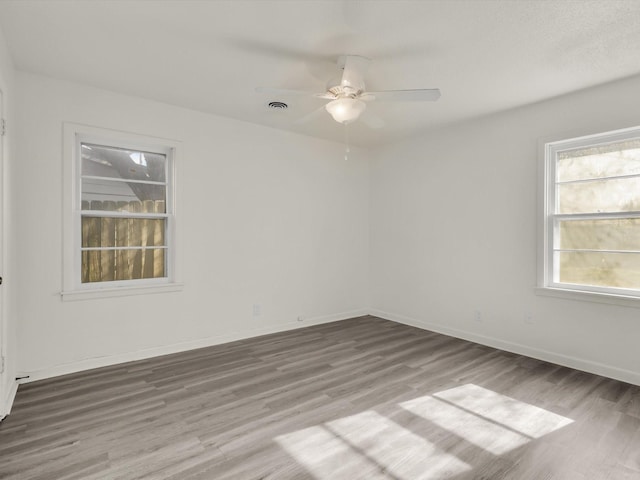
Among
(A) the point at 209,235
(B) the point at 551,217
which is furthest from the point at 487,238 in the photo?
(A) the point at 209,235

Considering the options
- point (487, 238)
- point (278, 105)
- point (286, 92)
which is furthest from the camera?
point (487, 238)

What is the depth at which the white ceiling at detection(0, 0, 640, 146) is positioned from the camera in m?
2.13

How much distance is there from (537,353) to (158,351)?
12.6ft

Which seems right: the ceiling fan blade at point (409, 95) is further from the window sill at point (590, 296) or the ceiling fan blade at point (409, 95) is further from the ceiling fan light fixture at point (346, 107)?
the window sill at point (590, 296)

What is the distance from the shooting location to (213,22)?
2275 millimetres

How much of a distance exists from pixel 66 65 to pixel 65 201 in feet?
3.67

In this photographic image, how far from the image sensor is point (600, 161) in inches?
129

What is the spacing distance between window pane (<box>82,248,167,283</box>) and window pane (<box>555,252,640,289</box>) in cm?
411

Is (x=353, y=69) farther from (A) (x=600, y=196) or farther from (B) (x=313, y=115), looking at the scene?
(A) (x=600, y=196)

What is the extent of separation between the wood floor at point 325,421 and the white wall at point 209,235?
383 millimetres

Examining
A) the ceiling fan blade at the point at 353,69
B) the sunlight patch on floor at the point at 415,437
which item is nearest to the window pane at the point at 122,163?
the ceiling fan blade at the point at 353,69

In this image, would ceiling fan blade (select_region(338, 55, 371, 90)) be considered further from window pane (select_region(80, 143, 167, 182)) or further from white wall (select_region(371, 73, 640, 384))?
window pane (select_region(80, 143, 167, 182))

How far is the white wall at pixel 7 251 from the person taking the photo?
2377 mm

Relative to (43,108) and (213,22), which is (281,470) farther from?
(43,108)
